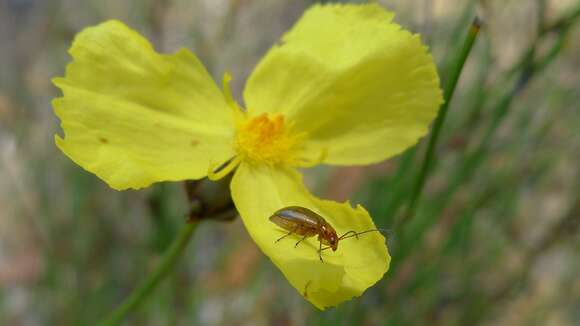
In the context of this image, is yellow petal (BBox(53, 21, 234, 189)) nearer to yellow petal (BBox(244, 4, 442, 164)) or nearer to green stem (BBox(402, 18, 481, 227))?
yellow petal (BBox(244, 4, 442, 164))

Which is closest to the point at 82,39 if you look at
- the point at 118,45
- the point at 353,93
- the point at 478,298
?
the point at 118,45

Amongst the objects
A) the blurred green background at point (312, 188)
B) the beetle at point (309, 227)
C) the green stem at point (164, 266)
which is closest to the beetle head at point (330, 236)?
the beetle at point (309, 227)

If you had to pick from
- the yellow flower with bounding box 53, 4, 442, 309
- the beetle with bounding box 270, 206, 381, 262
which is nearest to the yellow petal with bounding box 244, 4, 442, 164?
the yellow flower with bounding box 53, 4, 442, 309

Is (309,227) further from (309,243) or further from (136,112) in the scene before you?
(136,112)

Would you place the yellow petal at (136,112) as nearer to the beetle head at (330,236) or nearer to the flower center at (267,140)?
the flower center at (267,140)

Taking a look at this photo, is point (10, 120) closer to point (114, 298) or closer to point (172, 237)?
point (114, 298)

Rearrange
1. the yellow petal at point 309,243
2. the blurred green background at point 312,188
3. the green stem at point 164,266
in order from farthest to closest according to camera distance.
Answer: the blurred green background at point 312,188, the green stem at point 164,266, the yellow petal at point 309,243
